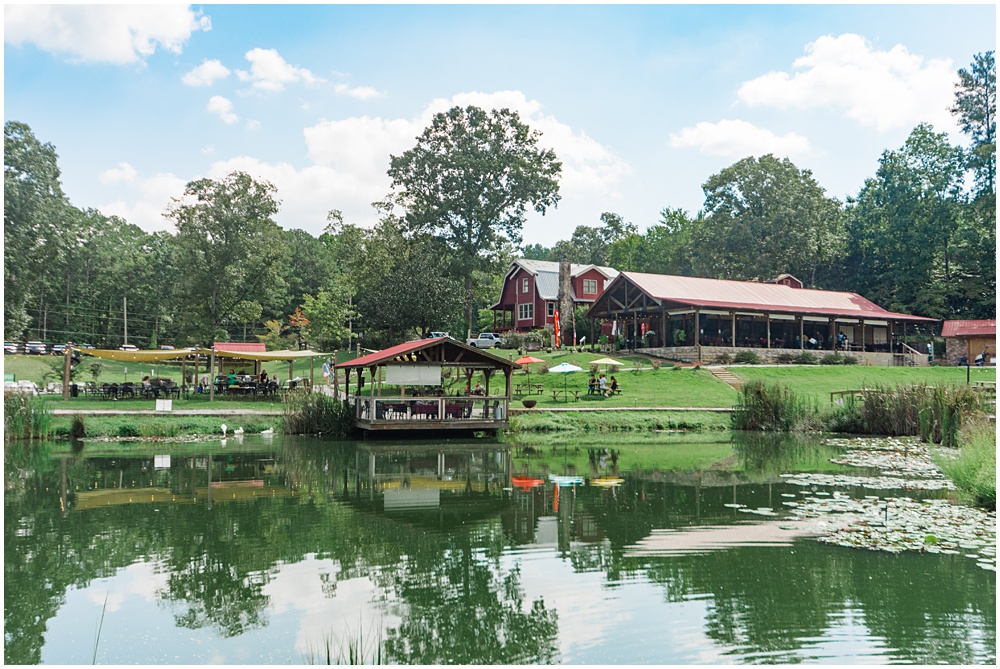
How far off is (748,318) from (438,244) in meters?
23.6

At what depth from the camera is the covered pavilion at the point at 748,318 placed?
4303cm

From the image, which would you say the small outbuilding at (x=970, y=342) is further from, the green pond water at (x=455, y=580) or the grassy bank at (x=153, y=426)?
the grassy bank at (x=153, y=426)

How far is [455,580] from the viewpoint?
894 centimetres

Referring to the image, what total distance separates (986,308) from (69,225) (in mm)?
59840

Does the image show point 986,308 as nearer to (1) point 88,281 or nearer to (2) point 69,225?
(2) point 69,225

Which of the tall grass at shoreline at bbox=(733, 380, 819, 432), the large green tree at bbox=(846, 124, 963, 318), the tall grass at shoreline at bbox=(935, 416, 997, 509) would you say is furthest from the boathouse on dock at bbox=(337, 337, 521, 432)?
the large green tree at bbox=(846, 124, 963, 318)

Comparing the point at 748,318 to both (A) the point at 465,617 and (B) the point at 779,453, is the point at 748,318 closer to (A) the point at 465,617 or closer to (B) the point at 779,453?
(B) the point at 779,453

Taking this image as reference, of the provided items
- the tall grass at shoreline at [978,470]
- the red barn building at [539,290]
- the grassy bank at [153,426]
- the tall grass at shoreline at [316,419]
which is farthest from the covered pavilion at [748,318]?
the tall grass at shoreline at [978,470]

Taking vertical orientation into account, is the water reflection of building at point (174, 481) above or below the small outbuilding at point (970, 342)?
below

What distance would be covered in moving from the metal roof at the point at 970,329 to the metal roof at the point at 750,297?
2427 mm

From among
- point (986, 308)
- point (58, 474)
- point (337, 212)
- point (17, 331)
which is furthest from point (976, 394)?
point (337, 212)

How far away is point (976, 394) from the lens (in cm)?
2148

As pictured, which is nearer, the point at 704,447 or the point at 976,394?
the point at 976,394

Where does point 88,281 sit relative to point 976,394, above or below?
above
